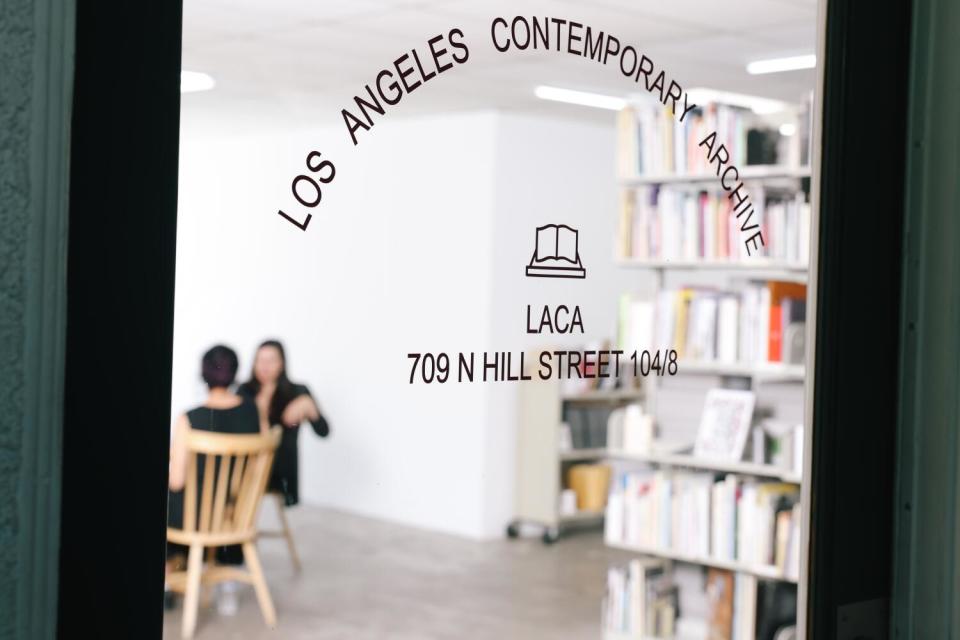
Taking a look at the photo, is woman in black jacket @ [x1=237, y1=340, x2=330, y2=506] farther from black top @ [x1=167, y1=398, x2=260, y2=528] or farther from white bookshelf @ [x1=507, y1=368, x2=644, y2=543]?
white bookshelf @ [x1=507, y1=368, x2=644, y2=543]

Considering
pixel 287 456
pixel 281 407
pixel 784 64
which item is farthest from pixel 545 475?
pixel 287 456

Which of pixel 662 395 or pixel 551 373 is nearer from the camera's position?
pixel 551 373

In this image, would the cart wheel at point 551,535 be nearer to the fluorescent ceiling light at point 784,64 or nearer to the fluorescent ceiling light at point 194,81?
the fluorescent ceiling light at point 784,64

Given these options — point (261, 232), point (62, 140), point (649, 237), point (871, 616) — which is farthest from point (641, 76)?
point (649, 237)

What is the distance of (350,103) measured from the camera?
1.18 m

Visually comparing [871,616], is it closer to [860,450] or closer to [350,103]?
[860,450]

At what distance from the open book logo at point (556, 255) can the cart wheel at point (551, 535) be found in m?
4.53

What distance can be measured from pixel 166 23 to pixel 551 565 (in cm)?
466

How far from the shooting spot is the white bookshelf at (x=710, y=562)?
4212 millimetres

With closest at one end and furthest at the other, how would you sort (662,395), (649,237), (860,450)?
(860,450) < (649,237) < (662,395)

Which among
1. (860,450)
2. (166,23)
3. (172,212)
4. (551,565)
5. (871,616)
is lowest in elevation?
(551,565)

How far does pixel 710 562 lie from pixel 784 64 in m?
2.35

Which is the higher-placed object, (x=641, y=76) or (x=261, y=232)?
(x=641, y=76)

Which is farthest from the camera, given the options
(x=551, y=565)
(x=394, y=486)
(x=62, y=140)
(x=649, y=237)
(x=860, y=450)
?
(x=551, y=565)
